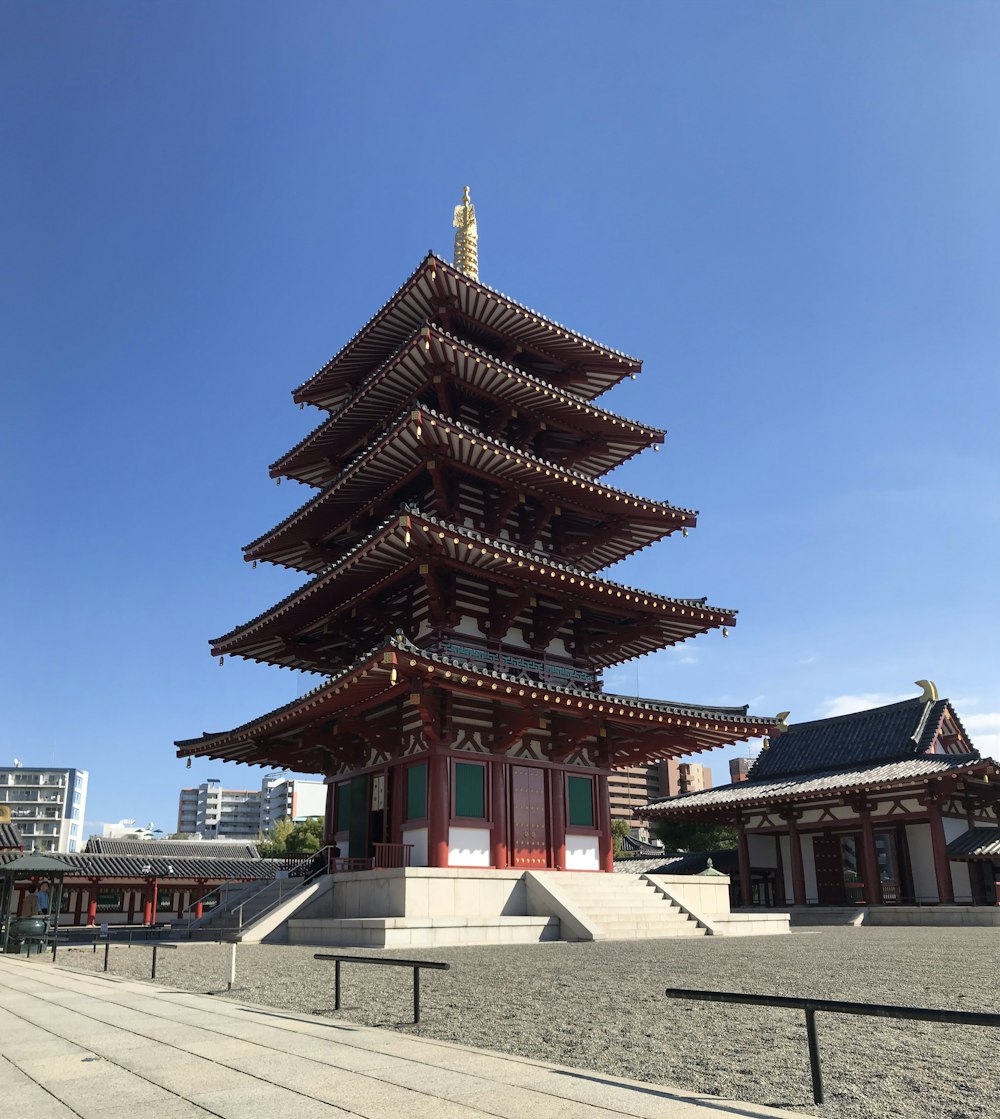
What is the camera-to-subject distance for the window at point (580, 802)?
2450cm

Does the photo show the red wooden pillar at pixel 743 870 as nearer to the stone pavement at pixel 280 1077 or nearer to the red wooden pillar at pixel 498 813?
the red wooden pillar at pixel 498 813

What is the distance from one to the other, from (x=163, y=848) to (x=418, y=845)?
5661 centimetres

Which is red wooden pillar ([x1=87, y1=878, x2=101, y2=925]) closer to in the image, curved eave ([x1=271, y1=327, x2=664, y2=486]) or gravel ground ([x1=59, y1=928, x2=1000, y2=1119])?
curved eave ([x1=271, y1=327, x2=664, y2=486])

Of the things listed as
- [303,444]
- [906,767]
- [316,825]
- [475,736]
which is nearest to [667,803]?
[906,767]

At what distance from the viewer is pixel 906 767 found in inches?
1283

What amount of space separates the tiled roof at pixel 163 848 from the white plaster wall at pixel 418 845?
40111 millimetres

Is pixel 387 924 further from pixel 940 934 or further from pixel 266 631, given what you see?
pixel 940 934

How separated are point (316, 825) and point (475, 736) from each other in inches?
2848

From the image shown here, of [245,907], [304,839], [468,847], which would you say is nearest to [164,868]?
[245,907]

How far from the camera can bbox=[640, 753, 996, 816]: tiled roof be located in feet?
101

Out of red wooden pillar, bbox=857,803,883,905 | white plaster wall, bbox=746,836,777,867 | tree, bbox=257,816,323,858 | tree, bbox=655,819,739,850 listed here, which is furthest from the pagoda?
tree, bbox=257,816,323,858

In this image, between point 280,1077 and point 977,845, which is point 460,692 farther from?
point 977,845

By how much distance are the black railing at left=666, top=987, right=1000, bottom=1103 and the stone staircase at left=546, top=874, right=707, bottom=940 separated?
547 inches

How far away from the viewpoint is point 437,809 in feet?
69.8
